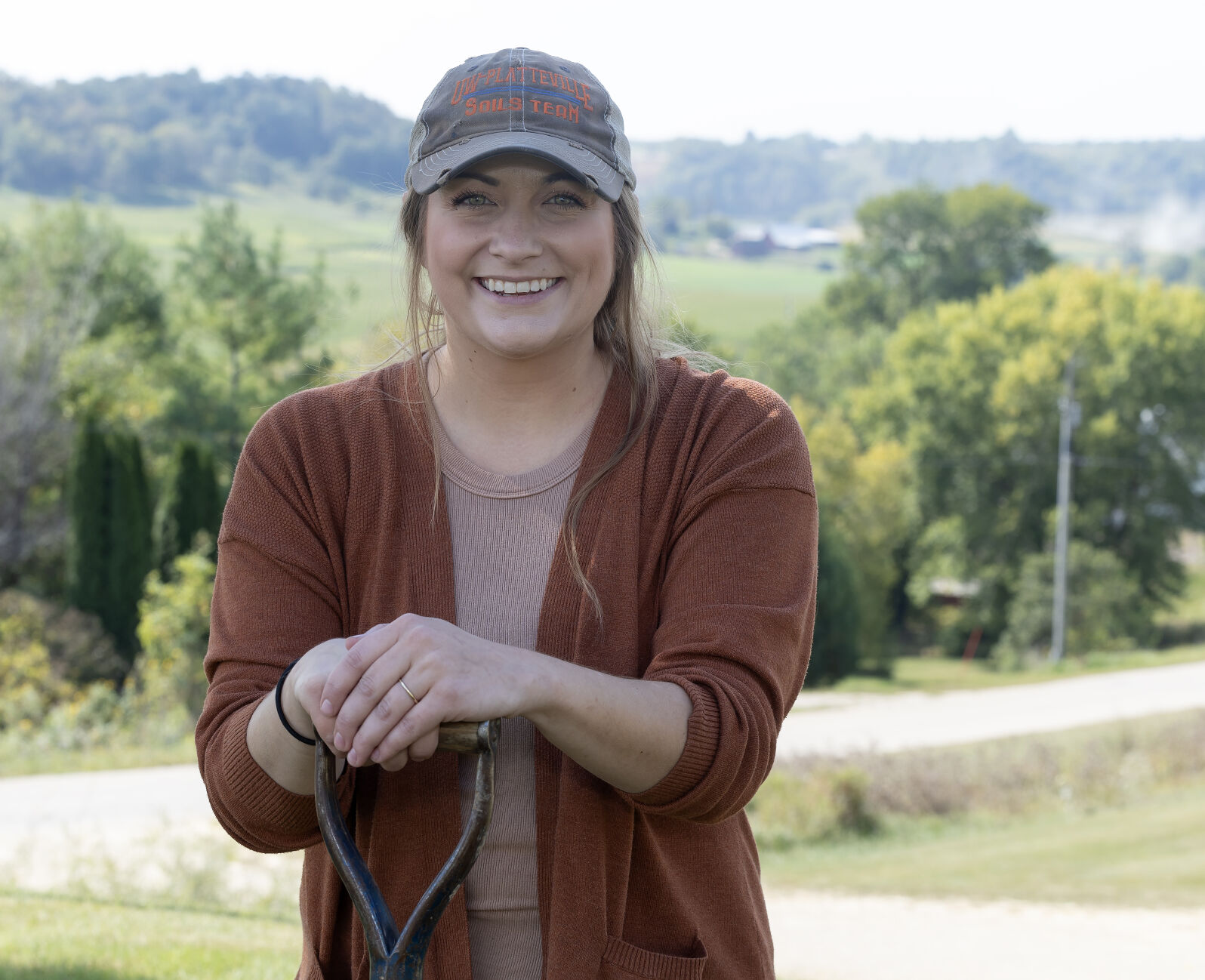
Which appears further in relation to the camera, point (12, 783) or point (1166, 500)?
point (1166, 500)

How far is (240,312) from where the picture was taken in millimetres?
41688

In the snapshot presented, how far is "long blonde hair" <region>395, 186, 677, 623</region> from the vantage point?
1858 mm

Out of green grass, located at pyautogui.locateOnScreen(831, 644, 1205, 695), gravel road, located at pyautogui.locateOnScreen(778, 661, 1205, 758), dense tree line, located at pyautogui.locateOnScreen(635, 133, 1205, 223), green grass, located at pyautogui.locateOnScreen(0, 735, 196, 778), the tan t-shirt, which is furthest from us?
dense tree line, located at pyautogui.locateOnScreen(635, 133, 1205, 223)

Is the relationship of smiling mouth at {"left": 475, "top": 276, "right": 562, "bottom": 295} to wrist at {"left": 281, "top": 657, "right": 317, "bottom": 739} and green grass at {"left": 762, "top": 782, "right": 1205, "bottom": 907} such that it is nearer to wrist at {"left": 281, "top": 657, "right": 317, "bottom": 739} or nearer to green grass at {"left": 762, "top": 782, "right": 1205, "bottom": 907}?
wrist at {"left": 281, "top": 657, "right": 317, "bottom": 739}

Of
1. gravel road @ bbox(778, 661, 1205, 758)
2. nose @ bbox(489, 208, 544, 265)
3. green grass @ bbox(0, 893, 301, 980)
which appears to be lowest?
gravel road @ bbox(778, 661, 1205, 758)

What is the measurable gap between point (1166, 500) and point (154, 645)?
3507 centimetres

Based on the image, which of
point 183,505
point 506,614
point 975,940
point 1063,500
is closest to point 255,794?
point 506,614

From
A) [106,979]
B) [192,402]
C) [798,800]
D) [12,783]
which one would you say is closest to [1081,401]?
[192,402]

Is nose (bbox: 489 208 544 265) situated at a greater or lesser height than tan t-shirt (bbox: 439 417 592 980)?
greater

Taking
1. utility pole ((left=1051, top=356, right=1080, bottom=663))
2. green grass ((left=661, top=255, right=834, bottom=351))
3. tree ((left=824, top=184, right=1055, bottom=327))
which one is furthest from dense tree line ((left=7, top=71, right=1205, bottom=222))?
utility pole ((left=1051, top=356, right=1080, bottom=663))

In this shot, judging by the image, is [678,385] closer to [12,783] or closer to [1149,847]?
[1149,847]

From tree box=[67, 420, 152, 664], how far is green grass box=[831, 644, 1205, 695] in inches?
669

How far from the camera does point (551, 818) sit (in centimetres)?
171

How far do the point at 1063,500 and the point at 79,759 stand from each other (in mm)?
30909
